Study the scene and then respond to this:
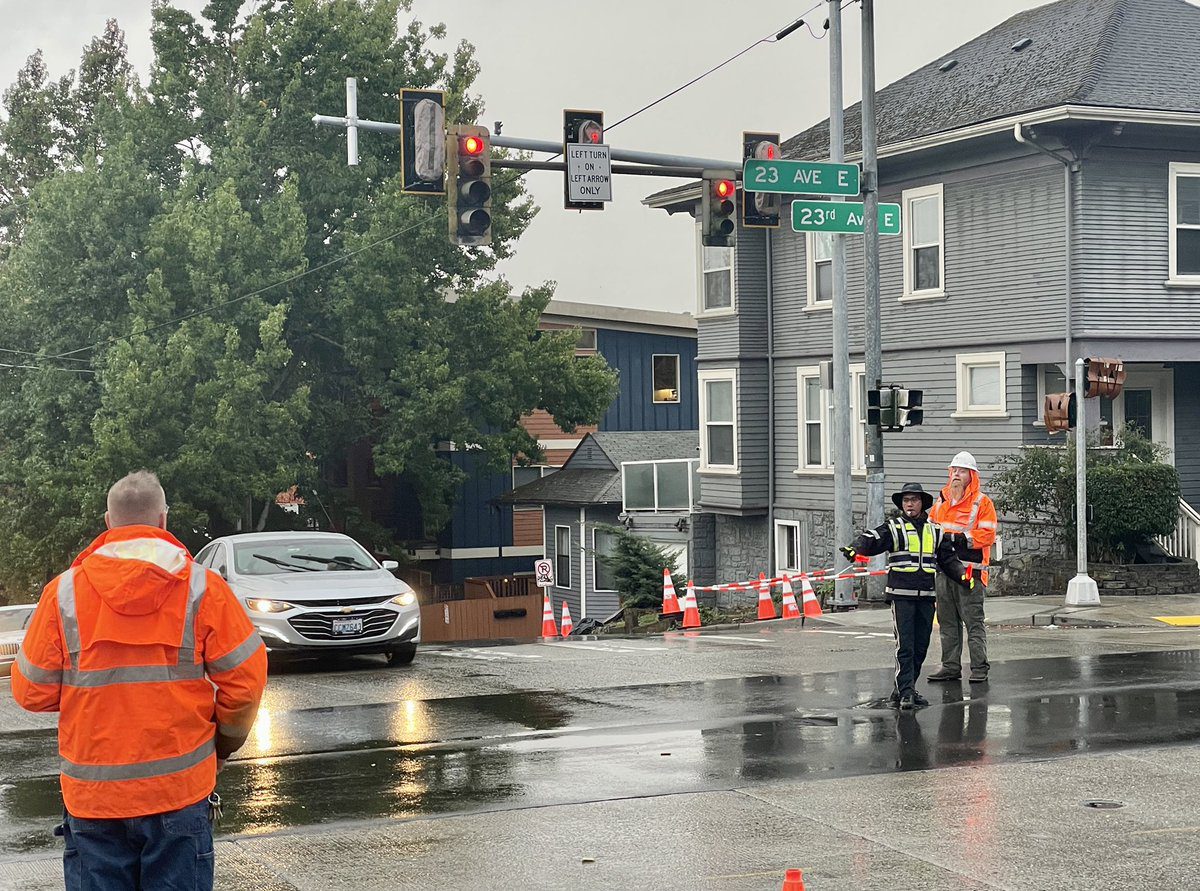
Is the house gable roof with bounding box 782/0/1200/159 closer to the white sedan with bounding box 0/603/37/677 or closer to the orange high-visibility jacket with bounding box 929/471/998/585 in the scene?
the orange high-visibility jacket with bounding box 929/471/998/585

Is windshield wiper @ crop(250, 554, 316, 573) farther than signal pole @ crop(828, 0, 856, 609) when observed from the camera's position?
No

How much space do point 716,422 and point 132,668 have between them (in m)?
31.1

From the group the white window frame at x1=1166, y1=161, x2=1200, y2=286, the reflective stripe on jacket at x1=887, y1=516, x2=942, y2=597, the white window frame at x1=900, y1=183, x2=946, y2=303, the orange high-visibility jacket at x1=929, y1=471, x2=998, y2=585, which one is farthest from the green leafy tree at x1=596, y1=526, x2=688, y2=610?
the reflective stripe on jacket at x1=887, y1=516, x2=942, y2=597

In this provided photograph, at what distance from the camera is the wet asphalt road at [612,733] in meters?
9.73

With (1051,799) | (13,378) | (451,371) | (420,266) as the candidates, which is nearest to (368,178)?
(420,266)

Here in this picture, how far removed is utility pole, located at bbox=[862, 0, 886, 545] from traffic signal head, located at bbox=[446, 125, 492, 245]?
656 centimetres

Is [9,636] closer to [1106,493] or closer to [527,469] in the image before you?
[1106,493]

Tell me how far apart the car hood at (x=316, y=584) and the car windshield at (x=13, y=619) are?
9.32 feet

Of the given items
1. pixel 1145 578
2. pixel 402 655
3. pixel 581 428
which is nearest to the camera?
pixel 402 655

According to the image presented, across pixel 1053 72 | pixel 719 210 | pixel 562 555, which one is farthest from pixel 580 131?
pixel 562 555

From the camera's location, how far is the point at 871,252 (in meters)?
23.4

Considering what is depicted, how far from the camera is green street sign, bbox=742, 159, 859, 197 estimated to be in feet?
69.1

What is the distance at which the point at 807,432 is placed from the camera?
1337 inches

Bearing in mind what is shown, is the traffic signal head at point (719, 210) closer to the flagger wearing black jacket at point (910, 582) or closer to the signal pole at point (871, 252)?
the signal pole at point (871, 252)
